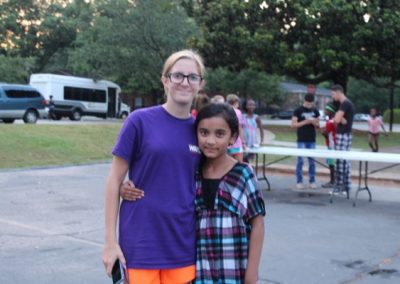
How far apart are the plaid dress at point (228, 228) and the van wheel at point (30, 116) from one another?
2408cm

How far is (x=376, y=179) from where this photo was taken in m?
12.1

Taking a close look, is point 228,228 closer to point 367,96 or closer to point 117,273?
point 117,273

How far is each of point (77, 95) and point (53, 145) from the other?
20547 millimetres

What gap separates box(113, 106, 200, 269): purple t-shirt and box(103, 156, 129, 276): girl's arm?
0.15 feet

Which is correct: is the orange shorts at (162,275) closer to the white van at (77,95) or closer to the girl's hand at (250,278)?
the girl's hand at (250,278)

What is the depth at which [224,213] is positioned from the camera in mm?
2629

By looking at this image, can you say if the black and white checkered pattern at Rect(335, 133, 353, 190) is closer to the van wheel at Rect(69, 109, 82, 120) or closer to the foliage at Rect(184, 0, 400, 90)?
the foliage at Rect(184, 0, 400, 90)

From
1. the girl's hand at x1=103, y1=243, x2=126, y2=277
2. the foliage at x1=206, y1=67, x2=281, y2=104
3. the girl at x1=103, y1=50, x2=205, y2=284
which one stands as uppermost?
the foliage at x1=206, y1=67, x2=281, y2=104

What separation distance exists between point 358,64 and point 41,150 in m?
15.1

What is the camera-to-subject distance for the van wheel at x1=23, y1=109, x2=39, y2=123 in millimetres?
25422

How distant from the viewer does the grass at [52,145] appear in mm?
14502

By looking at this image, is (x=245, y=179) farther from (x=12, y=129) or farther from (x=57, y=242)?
(x=12, y=129)

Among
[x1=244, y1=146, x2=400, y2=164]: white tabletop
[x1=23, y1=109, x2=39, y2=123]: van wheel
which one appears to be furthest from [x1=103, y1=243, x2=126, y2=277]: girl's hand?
[x1=23, y1=109, x2=39, y2=123]: van wheel

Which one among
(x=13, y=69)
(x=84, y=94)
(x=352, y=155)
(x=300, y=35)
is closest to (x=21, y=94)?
(x=84, y=94)
